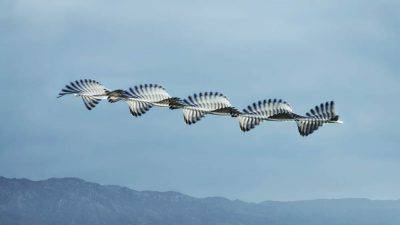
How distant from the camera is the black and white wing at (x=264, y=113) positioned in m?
37.0

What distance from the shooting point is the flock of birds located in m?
36.9

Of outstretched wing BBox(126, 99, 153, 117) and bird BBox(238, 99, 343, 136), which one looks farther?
outstretched wing BBox(126, 99, 153, 117)

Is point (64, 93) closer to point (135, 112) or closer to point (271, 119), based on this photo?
point (135, 112)

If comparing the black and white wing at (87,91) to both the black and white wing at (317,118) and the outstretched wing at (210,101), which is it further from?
the black and white wing at (317,118)

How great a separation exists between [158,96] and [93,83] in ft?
15.8

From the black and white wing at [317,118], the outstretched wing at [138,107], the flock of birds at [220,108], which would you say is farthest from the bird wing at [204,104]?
the black and white wing at [317,118]

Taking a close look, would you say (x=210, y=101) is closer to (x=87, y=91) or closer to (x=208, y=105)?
(x=208, y=105)

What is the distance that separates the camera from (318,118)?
36875mm

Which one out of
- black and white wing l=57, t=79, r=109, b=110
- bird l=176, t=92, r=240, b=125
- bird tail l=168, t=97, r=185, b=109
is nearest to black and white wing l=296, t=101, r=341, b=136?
bird l=176, t=92, r=240, b=125

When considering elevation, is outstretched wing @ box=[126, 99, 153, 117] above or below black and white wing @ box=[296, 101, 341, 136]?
above

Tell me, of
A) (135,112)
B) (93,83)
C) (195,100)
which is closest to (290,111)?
(195,100)

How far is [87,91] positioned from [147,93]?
4437 mm

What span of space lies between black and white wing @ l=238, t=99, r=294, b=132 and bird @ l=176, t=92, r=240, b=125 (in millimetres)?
569

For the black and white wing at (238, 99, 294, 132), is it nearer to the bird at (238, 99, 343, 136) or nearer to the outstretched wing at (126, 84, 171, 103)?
the bird at (238, 99, 343, 136)
